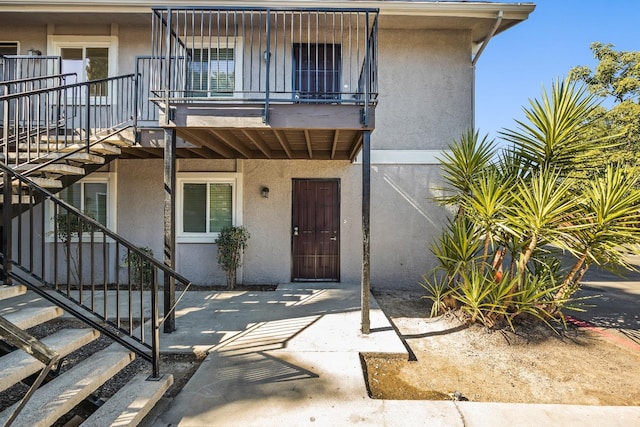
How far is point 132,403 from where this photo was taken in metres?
2.65

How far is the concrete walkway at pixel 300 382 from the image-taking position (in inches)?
107

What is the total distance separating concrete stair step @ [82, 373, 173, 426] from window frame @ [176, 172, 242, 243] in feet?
13.6

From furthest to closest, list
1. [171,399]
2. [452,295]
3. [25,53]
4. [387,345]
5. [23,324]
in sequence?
[25,53] < [452,295] < [387,345] < [171,399] < [23,324]

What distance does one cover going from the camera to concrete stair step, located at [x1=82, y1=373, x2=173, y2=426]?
2443 mm

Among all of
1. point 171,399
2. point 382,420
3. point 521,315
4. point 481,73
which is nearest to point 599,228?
point 521,315

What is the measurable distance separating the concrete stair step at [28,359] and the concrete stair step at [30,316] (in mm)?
183

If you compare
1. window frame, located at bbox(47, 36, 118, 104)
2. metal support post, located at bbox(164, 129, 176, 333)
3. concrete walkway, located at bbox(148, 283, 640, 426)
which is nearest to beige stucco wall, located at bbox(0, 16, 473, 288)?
window frame, located at bbox(47, 36, 118, 104)

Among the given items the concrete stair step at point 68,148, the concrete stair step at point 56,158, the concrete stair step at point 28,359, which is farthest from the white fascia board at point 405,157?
the concrete stair step at point 28,359

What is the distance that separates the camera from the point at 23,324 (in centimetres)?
259

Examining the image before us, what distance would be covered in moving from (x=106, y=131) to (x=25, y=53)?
3772mm

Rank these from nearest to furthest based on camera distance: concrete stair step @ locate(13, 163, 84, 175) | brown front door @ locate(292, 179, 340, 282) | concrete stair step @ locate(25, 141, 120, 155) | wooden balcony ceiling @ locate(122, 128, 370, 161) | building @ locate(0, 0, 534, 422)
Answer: concrete stair step @ locate(13, 163, 84, 175), concrete stair step @ locate(25, 141, 120, 155), wooden balcony ceiling @ locate(122, 128, 370, 161), building @ locate(0, 0, 534, 422), brown front door @ locate(292, 179, 340, 282)

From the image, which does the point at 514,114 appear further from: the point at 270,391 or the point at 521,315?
the point at 270,391

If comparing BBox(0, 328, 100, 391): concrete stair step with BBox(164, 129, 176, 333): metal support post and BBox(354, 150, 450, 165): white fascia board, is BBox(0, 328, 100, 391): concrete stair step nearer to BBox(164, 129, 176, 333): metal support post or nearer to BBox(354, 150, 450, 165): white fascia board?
BBox(164, 129, 176, 333): metal support post

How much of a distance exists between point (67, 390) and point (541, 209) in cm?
493
